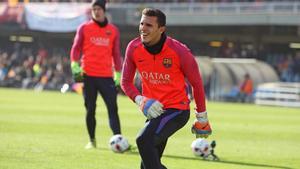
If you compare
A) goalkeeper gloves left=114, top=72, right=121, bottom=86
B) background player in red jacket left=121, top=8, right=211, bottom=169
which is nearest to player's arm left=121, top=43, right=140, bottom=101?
background player in red jacket left=121, top=8, right=211, bottom=169

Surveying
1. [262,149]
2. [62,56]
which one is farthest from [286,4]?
[262,149]

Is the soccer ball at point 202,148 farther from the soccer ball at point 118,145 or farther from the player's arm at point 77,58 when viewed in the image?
the player's arm at point 77,58

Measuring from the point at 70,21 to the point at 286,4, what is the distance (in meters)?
14.0

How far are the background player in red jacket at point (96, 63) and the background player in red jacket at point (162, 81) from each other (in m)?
4.82

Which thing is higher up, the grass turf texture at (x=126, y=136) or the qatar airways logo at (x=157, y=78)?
the qatar airways logo at (x=157, y=78)

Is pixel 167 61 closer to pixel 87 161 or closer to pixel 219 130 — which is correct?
pixel 87 161

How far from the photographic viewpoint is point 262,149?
50.4ft

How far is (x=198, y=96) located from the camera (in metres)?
9.05

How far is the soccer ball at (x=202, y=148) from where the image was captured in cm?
1317

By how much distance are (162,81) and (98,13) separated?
5203 mm

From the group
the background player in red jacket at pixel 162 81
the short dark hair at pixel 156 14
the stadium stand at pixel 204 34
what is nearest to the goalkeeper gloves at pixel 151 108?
the background player in red jacket at pixel 162 81

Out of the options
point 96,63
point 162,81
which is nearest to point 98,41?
point 96,63

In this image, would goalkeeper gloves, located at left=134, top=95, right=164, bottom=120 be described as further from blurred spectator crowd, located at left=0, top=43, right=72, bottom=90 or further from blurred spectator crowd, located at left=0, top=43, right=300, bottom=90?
blurred spectator crowd, located at left=0, top=43, right=72, bottom=90

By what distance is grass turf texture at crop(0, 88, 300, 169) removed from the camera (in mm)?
12211
